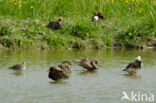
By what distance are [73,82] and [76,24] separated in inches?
315

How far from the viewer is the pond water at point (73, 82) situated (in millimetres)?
9203

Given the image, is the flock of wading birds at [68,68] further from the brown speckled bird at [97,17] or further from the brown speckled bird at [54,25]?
the brown speckled bird at [97,17]

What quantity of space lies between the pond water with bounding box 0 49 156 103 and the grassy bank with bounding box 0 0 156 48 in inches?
78.5

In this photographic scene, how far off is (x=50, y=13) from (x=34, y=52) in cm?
437

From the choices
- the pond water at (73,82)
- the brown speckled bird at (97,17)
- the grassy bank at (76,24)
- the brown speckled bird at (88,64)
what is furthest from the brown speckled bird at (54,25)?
the brown speckled bird at (88,64)

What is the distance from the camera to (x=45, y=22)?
1900cm

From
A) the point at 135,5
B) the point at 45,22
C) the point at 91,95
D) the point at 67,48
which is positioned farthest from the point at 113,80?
the point at 135,5

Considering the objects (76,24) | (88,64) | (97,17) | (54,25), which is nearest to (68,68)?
(88,64)

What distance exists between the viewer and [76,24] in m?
18.6

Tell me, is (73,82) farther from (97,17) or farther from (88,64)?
(97,17)

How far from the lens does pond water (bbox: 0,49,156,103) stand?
9203mm

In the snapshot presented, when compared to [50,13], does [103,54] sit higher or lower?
lower

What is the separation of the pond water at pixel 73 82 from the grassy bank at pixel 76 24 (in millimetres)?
1994

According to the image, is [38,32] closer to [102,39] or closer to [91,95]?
[102,39]
